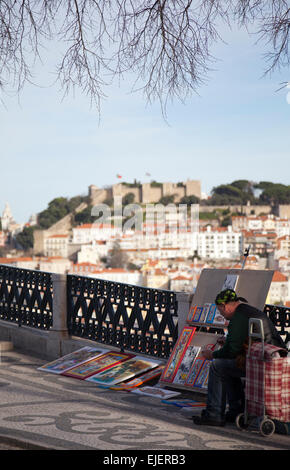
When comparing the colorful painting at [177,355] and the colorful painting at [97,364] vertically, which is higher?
the colorful painting at [177,355]

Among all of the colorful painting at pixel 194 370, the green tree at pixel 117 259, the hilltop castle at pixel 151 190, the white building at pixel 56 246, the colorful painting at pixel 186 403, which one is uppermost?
the hilltop castle at pixel 151 190

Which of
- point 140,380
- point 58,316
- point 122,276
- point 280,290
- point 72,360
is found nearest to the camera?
point 140,380

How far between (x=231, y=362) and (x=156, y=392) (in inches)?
46.6

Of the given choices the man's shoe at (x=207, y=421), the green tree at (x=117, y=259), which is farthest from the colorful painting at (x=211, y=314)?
the green tree at (x=117, y=259)

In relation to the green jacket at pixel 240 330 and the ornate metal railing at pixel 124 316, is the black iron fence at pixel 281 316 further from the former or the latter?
the ornate metal railing at pixel 124 316

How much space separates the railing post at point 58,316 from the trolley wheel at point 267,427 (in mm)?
3475

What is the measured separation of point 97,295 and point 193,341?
1672mm

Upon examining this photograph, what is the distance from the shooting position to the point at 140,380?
603 cm

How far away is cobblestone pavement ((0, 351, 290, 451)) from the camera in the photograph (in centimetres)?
410

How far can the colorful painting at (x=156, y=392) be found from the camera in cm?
559

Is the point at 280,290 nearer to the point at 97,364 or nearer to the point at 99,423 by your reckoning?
the point at 97,364

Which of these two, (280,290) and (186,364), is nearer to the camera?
(186,364)

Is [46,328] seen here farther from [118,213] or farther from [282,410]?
[118,213]

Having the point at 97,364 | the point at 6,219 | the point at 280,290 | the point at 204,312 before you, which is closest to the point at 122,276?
the point at 280,290
